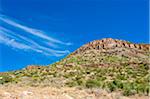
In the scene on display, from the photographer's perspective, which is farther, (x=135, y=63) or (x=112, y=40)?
(x=112, y=40)

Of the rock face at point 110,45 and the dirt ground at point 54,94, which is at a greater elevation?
the rock face at point 110,45

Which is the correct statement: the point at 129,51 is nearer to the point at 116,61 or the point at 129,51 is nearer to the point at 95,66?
the point at 116,61

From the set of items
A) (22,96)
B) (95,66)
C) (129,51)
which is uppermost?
(129,51)

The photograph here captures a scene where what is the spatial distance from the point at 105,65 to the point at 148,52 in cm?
1804

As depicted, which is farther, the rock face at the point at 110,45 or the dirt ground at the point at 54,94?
the rock face at the point at 110,45

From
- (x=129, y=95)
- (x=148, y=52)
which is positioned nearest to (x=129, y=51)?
(x=148, y=52)

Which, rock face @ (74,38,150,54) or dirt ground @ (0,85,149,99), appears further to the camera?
rock face @ (74,38,150,54)

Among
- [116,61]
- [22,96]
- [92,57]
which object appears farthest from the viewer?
[92,57]

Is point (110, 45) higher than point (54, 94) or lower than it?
higher

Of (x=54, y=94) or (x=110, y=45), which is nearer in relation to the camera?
(x=54, y=94)

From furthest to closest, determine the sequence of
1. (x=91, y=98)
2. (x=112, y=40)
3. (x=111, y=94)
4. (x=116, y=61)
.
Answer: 1. (x=112, y=40)
2. (x=116, y=61)
3. (x=111, y=94)
4. (x=91, y=98)

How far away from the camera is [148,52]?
79875 millimetres

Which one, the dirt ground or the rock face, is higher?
the rock face

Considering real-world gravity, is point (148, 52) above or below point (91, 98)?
above
